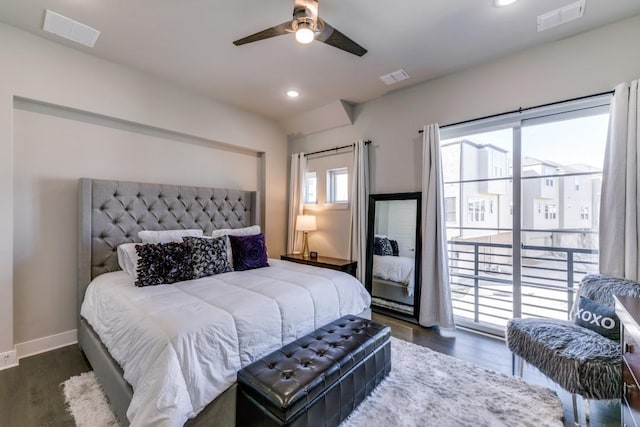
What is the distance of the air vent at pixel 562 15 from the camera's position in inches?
85.4

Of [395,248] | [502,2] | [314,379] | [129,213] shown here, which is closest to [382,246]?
[395,248]

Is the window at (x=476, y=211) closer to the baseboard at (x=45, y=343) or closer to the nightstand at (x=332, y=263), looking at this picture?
the nightstand at (x=332, y=263)

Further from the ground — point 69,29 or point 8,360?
point 69,29

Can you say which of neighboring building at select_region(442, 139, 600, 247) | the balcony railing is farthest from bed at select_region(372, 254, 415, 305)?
neighboring building at select_region(442, 139, 600, 247)

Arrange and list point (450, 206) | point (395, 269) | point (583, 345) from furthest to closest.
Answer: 1. point (395, 269)
2. point (450, 206)
3. point (583, 345)

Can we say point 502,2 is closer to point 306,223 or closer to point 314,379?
point 314,379

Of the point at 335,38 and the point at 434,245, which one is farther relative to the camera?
the point at 434,245

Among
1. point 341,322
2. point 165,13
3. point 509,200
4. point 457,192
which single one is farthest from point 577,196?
point 165,13

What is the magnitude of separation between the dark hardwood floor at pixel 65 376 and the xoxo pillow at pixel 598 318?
1.49 ft

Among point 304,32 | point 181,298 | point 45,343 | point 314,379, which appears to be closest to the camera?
point 314,379

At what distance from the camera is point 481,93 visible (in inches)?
120

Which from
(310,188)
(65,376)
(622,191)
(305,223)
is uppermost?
(310,188)

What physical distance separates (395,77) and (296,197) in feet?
7.50

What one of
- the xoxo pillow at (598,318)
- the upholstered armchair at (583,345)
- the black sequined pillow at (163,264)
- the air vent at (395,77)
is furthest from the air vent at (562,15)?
the black sequined pillow at (163,264)
